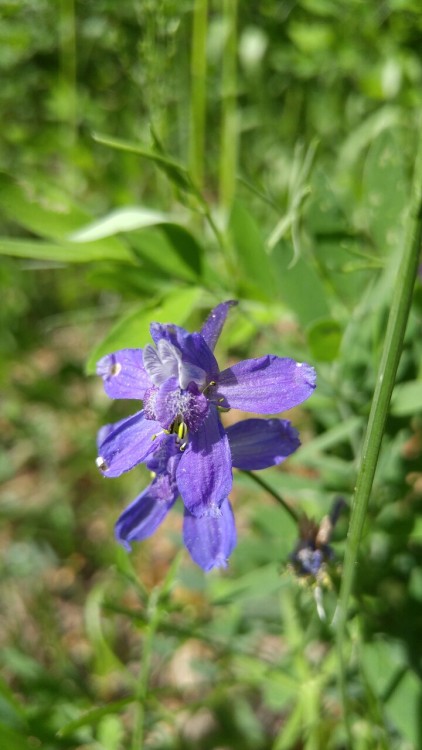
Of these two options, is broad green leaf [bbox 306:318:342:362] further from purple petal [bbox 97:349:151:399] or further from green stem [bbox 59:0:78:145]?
green stem [bbox 59:0:78:145]

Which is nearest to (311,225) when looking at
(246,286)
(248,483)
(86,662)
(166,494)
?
(246,286)

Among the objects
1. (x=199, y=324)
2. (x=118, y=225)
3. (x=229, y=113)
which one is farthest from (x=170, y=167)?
(x=229, y=113)

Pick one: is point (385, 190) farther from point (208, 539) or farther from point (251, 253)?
point (208, 539)

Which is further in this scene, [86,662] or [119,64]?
[119,64]

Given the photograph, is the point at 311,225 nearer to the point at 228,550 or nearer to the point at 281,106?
the point at 228,550

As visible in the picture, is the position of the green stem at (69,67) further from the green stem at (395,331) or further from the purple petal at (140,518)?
the green stem at (395,331)

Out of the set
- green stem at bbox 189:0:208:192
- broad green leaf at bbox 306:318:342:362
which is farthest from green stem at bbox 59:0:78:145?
broad green leaf at bbox 306:318:342:362
